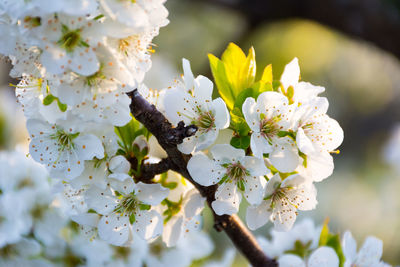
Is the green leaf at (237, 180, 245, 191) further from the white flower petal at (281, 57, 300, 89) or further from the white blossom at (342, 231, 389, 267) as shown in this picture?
the white blossom at (342, 231, 389, 267)

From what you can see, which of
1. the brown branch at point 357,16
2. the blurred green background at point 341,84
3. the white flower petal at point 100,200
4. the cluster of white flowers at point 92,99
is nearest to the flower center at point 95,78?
the cluster of white flowers at point 92,99

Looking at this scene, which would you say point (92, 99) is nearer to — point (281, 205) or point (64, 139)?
point (64, 139)

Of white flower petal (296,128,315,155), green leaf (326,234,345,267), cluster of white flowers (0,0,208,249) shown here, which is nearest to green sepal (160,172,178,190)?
cluster of white flowers (0,0,208,249)

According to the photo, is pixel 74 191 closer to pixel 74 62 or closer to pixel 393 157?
pixel 74 62

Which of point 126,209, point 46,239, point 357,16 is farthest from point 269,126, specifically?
point 357,16

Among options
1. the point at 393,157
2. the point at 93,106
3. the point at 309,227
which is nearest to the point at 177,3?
the point at 393,157

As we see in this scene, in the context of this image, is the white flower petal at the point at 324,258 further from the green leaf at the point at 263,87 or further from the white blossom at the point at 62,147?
the white blossom at the point at 62,147
